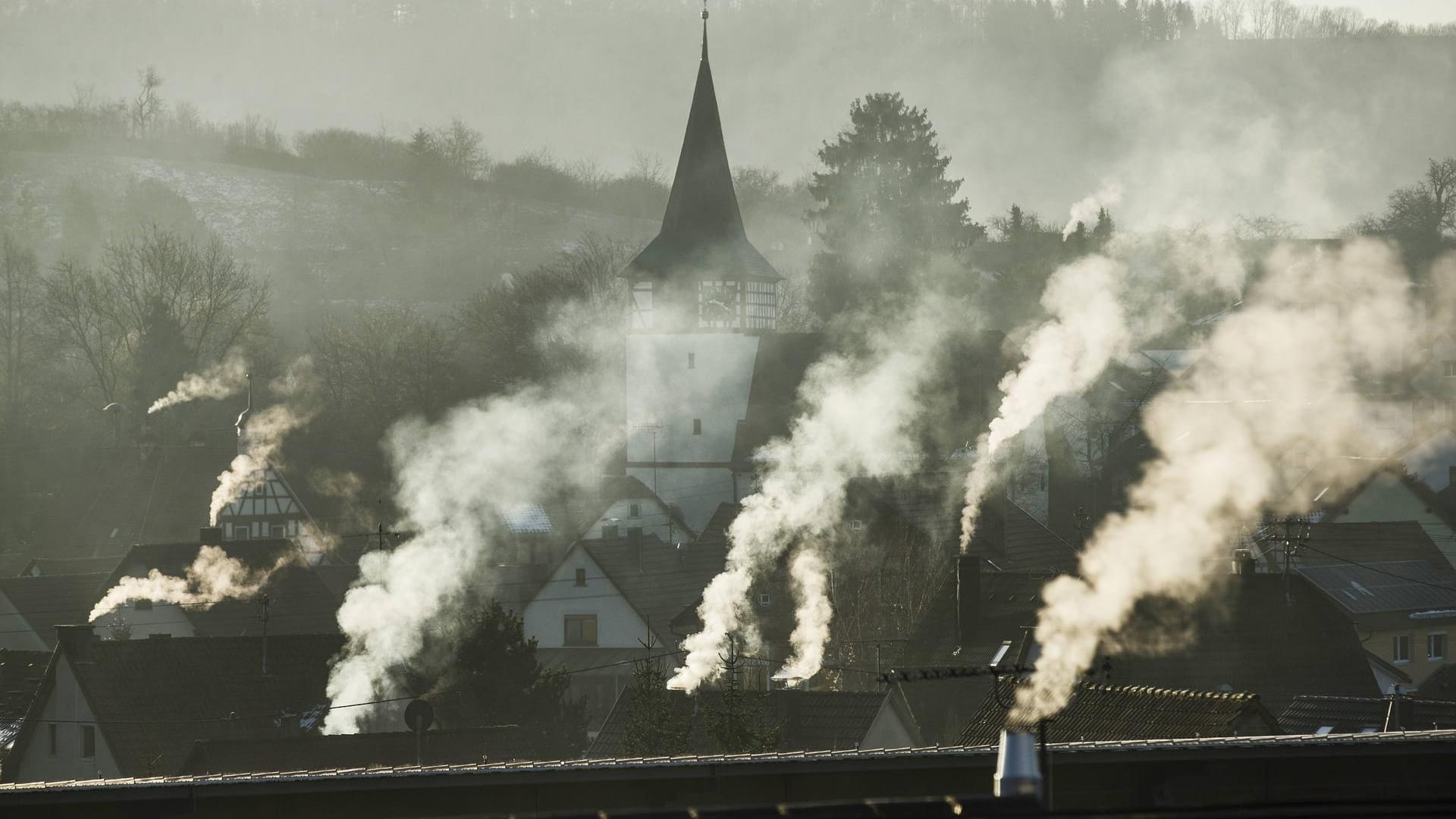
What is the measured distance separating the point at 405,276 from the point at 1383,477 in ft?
313

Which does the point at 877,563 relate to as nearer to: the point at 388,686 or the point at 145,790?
the point at 388,686

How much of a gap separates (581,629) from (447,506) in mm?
20840

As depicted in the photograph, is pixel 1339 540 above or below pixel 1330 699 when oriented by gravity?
above

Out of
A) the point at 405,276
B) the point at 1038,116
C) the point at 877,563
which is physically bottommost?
the point at 877,563

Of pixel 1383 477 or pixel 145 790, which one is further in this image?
pixel 1383 477

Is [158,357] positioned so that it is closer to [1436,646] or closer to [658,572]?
[658,572]

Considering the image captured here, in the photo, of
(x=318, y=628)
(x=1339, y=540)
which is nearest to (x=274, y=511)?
(x=318, y=628)

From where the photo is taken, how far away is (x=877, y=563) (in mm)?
47562

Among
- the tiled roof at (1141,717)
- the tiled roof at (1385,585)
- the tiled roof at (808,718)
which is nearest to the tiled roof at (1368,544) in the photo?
the tiled roof at (1385,585)

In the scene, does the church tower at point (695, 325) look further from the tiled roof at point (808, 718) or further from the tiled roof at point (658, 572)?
the tiled roof at point (808, 718)

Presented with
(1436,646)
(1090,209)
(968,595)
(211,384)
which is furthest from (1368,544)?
(211,384)

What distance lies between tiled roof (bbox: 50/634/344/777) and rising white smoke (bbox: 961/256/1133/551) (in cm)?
1695

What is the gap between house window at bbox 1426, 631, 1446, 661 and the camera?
4584cm

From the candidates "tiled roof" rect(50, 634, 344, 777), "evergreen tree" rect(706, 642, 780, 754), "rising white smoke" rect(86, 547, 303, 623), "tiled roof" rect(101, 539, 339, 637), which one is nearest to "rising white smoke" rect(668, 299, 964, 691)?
"evergreen tree" rect(706, 642, 780, 754)
